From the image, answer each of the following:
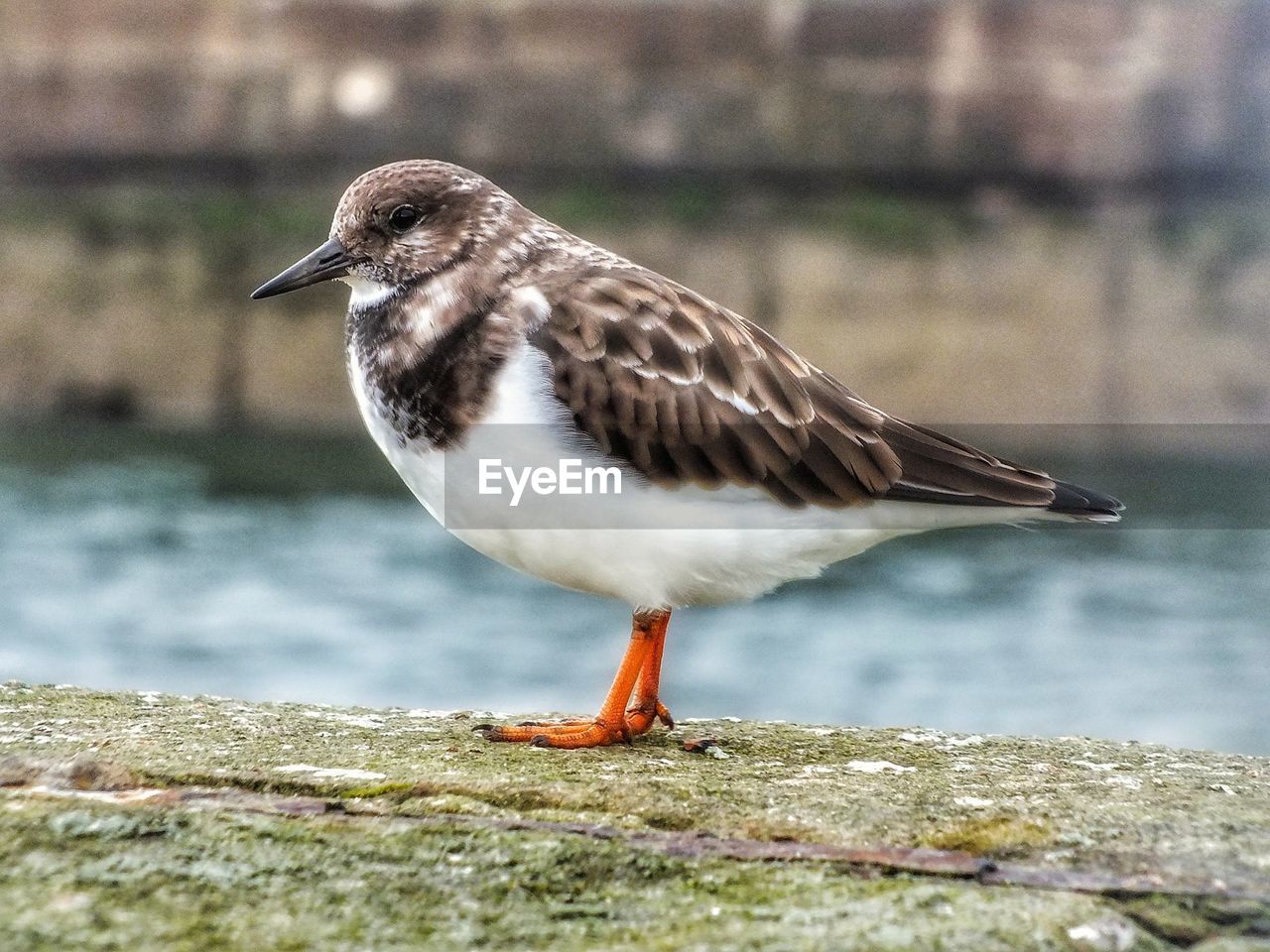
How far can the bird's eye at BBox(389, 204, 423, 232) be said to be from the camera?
346 cm

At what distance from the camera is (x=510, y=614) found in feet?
35.3

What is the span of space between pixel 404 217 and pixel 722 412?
84 centimetres

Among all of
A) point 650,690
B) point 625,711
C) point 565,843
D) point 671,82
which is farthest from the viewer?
point 671,82

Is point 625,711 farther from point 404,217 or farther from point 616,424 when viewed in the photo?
point 404,217

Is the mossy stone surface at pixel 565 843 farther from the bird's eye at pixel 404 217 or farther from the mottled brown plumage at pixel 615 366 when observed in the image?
the bird's eye at pixel 404 217

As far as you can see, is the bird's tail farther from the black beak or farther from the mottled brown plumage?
the black beak

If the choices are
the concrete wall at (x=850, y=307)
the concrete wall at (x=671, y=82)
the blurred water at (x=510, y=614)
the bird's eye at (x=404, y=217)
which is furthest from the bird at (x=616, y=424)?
the concrete wall at (x=671, y=82)

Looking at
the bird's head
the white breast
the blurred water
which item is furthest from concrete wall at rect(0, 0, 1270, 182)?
the white breast

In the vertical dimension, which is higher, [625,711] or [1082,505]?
[1082,505]

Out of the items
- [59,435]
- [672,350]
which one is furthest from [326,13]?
[672,350]

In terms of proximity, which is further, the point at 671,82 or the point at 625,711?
the point at 671,82

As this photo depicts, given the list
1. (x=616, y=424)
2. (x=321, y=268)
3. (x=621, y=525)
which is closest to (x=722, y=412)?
(x=616, y=424)

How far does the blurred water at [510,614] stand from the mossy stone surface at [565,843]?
5.09 metres

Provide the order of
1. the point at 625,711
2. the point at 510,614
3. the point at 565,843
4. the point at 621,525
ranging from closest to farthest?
the point at 565,843 < the point at 621,525 < the point at 625,711 < the point at 510,614
